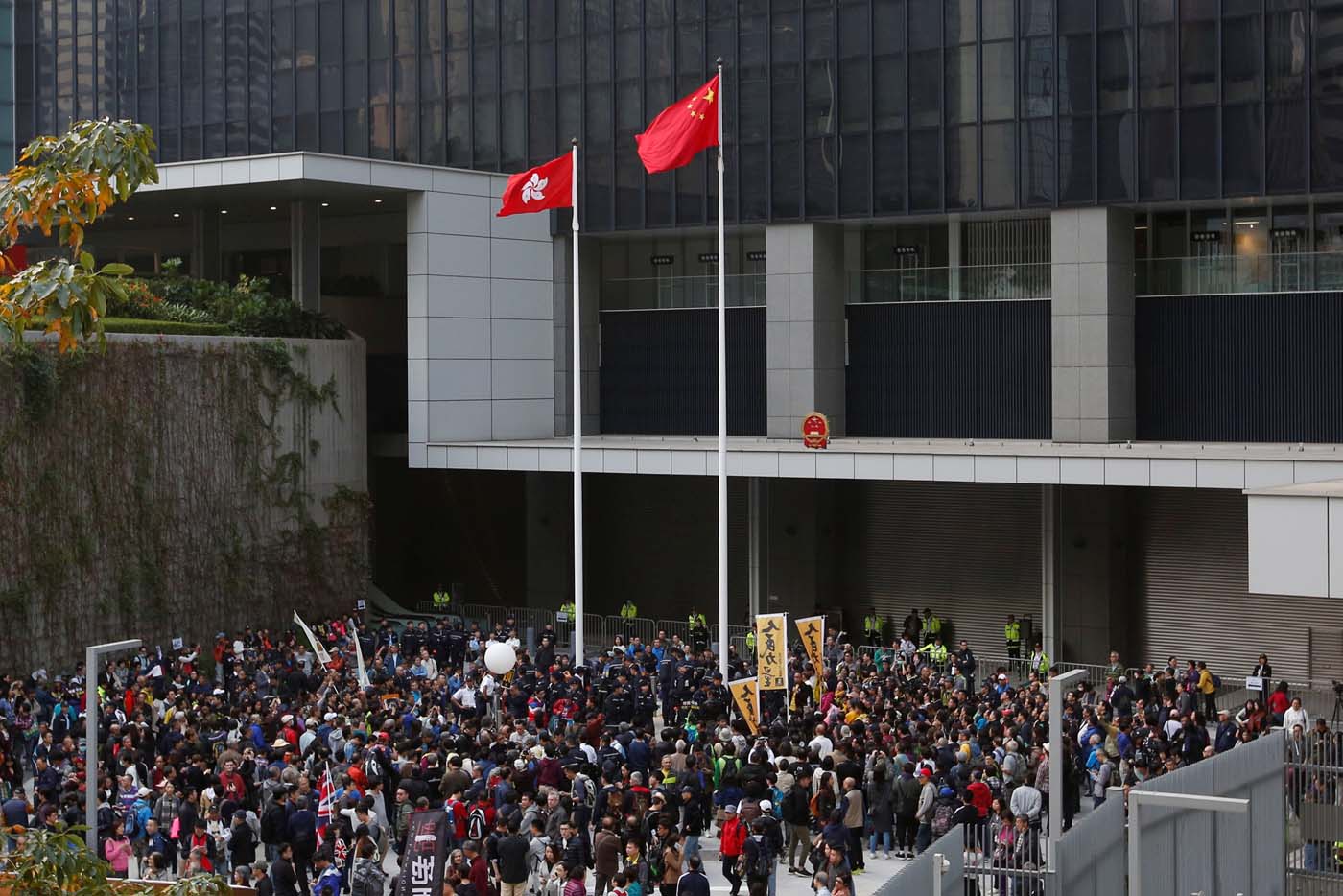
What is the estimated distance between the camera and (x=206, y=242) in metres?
50.3

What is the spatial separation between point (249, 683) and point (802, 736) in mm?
10862

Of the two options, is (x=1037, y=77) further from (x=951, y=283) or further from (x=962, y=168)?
(x=951, y=283)

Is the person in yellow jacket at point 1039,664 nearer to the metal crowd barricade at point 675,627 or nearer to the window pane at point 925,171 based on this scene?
the metal crowd barricade at point 675,627

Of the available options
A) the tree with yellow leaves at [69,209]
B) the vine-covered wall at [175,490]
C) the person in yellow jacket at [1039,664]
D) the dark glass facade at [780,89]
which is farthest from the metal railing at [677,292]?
the tree with yellow leaves at [69,209]

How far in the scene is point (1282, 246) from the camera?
133 feet

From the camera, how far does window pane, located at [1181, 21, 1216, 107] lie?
39625 mm

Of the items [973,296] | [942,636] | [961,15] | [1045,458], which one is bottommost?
[942,636]

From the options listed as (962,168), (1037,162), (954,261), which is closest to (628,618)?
(954,261)

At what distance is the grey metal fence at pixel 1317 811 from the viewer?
17469mm

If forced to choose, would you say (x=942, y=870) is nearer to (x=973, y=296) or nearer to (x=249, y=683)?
(x=249, y=683)

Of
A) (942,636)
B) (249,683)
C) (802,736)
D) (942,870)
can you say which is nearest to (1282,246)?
(942,636)

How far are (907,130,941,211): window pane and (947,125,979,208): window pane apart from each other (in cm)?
30

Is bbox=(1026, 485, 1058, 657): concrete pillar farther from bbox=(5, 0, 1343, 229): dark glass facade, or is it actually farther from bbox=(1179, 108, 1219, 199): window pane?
bbox=(1179, 108, 1219, 199): window pane

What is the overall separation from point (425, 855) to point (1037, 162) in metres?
27.8
